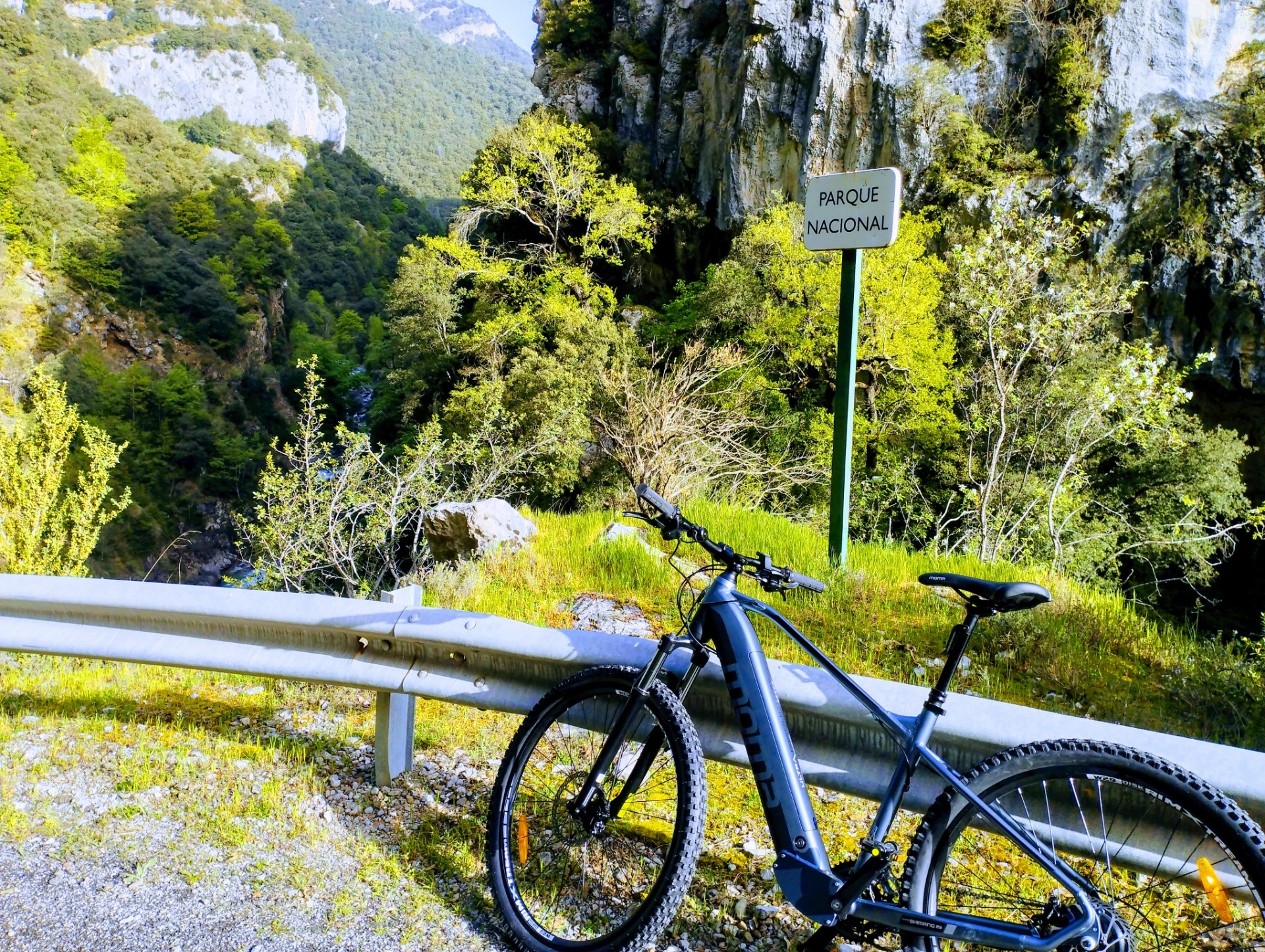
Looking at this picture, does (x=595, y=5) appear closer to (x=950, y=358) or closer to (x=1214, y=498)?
(x=950, y=358)

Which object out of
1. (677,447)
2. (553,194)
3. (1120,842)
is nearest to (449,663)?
(1120,842)

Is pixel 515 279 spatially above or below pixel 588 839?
above

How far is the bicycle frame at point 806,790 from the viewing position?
160 cm

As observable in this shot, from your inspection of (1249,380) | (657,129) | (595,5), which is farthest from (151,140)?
(1249,380)

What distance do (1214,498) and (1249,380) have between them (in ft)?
25.7

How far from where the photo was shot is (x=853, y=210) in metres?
4.23

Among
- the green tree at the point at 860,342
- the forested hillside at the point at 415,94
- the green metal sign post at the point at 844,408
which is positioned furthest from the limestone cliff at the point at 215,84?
the green metal sign post at the point at 844,408

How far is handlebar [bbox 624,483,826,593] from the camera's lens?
6.66 feet

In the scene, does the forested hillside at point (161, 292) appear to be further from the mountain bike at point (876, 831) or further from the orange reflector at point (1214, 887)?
the orange reflector at point (1214, 887)

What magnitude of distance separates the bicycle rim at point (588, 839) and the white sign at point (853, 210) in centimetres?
278

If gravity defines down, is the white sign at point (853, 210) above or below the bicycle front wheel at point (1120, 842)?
above

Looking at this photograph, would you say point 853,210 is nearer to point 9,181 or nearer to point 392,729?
point 392,729

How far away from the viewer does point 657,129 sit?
35250 mm

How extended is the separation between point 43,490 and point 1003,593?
9276 mm
